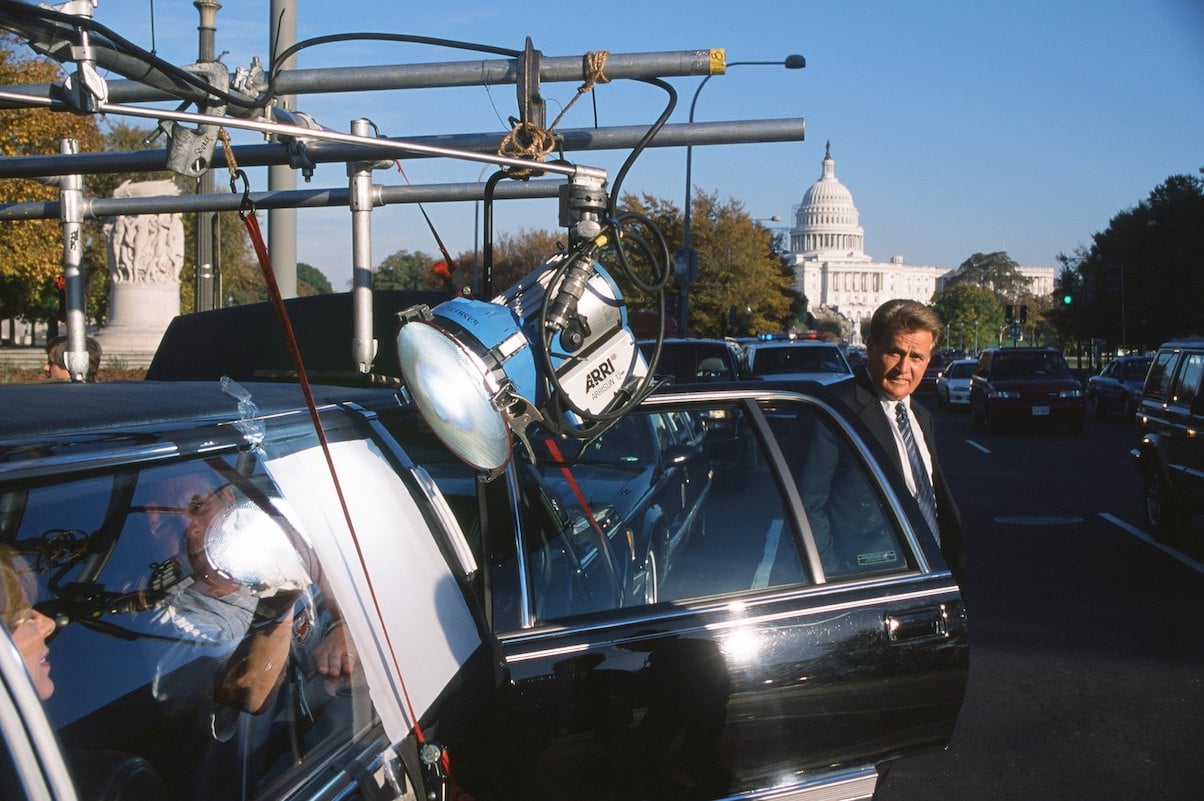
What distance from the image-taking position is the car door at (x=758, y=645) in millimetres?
3002

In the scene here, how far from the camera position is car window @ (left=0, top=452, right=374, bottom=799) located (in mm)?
1914

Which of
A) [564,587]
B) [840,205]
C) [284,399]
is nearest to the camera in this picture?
[284,399]

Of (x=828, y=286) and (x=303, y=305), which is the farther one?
(x=828, y=286)

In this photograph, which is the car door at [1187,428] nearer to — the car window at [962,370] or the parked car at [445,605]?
the parked car at [445,605]

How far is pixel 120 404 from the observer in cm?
216

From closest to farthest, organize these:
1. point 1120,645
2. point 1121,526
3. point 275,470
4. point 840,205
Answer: point 275,470 → point 1120,645 → point 1121,526 → point 840,205

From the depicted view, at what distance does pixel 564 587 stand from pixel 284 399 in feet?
3.18

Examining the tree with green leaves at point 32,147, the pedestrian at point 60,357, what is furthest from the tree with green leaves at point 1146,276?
the pedestrian at point 60,357

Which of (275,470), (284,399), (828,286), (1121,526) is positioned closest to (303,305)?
(284,399)

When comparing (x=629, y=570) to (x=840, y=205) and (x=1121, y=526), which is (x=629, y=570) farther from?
(x=840, y=205)

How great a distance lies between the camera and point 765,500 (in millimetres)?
3482

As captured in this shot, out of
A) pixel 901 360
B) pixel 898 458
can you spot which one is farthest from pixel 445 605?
pixel 901 360

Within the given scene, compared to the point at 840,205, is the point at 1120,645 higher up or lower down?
lower down

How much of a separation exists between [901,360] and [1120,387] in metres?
27.3
